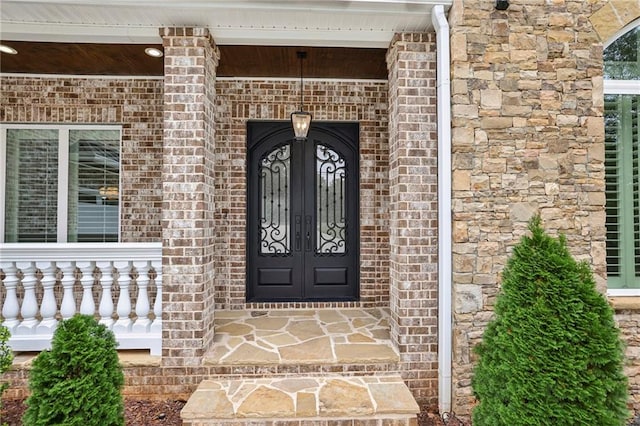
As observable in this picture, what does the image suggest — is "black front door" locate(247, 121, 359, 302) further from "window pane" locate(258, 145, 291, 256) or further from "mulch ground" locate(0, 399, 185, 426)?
"mulch ground" locate(0, 399, 185, 426)

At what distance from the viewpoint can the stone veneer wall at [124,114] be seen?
14.3 ft

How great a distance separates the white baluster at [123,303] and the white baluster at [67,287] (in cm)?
41

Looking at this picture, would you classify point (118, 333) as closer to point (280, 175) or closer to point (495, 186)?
point (280, 175)

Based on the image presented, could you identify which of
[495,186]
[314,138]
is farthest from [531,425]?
[314,138]

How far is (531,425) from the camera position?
81.7 inches

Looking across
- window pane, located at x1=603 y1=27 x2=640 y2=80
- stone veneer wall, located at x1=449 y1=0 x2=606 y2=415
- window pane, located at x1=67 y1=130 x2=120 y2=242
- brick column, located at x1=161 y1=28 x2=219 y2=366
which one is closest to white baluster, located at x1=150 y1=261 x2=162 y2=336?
brick column, located at x1=161 y1=28 x2=219 y2=366

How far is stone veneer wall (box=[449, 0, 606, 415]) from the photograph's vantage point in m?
2.92

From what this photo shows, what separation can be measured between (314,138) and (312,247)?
1506mm

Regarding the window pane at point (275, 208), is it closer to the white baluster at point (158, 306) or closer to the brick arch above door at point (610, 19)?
the white baluster at point (158, 306)

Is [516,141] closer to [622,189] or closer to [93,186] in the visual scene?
[622,189]

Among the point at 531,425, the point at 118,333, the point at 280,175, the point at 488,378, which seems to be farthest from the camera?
the point at 280,175

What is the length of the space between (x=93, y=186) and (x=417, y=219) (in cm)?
417

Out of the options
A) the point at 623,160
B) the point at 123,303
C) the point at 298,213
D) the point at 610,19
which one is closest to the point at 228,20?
the point at 298,213

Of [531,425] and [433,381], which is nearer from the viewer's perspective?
[531,425]
